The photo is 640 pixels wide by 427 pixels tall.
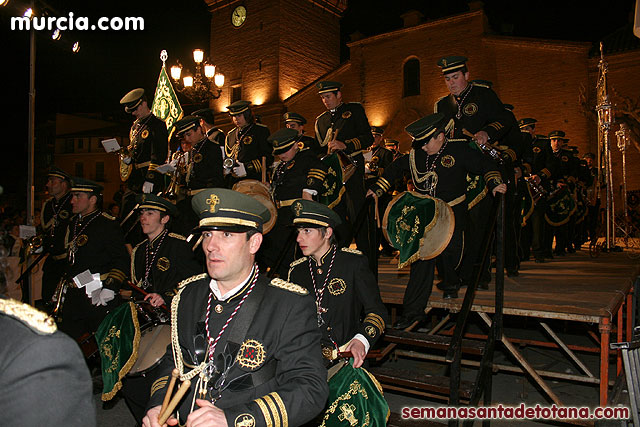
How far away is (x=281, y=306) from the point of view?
269 cm

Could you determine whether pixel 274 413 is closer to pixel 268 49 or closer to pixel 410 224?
pixel 410 224

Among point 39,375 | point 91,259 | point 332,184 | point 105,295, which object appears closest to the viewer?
point 39,375

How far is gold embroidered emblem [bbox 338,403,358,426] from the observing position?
135 inches

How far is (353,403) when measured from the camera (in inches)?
136

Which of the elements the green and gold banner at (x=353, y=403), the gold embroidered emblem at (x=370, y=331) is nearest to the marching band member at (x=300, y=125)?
the gold embroidered emblem at (x=370, y=331)

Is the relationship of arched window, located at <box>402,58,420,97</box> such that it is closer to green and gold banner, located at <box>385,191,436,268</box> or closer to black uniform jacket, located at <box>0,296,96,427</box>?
green and gold banner, located at <box>385,191,436,268</box>

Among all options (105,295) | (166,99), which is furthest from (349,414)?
(166,99)

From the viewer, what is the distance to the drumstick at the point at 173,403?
2.23 metres

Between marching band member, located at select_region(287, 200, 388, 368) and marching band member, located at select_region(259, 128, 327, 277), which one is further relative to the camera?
marching band member, located at select_region(259, 128, 327, 277)

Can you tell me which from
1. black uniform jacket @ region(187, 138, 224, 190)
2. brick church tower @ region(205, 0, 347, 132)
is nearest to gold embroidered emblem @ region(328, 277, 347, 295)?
black uniform jacket @ region(187, 138, 224, 190)

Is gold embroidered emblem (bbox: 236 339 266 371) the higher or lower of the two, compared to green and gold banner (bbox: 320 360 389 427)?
higher

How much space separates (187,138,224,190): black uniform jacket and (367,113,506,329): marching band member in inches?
115

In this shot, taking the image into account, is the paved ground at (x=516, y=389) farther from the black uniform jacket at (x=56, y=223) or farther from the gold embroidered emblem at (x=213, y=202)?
the gold embroidered emblem at (x=213, y=202)

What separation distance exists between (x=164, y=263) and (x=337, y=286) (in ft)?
7.17
